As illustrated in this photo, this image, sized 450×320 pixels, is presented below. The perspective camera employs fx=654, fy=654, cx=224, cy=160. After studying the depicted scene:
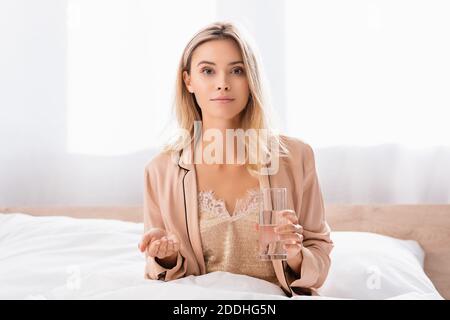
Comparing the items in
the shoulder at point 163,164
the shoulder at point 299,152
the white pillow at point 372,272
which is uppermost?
the shoulder at point 299,152

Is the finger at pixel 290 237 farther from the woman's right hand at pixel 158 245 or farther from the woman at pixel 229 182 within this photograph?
the woman's right hand at pixel 158 245

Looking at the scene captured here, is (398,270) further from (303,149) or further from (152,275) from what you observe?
(152,275)

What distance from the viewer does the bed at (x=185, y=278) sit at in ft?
4.33

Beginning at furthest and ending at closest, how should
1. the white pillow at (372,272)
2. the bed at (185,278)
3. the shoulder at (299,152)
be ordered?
the white pillow at (372,272) → the shoulder at (299,152) → the bed at (185,278)

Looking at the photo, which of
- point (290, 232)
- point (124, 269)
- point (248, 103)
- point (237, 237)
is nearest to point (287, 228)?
point (290, 232)

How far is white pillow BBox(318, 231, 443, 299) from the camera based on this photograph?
1561mm

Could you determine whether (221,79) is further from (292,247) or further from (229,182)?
(292,247)

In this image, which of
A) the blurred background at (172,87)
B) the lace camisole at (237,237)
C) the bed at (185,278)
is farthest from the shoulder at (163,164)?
the blurred background at (172,87)

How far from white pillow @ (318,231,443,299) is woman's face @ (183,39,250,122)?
50 cm

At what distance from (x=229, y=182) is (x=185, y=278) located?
0.24m

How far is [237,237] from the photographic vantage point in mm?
1415

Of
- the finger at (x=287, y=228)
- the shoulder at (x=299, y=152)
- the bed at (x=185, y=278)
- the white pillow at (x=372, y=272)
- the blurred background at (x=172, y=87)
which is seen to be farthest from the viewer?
the blurred background at (x=172, y=87)

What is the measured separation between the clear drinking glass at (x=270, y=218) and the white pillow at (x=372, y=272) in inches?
14.2
